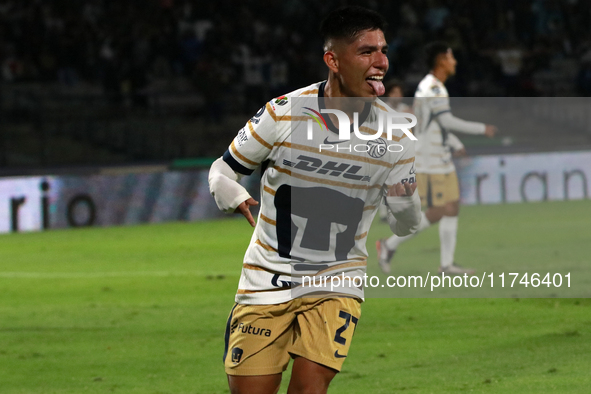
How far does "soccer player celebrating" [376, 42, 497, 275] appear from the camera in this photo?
9.23 meters

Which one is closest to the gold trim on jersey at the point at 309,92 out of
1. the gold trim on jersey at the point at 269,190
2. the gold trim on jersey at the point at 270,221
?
the gold trim on jersey at the point at 269,190

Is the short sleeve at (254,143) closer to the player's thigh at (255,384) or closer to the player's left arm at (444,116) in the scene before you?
the player's thigh at (255,384)

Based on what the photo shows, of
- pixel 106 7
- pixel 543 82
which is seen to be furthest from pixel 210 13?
pixel 543 82

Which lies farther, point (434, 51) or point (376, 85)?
point (434, 51)

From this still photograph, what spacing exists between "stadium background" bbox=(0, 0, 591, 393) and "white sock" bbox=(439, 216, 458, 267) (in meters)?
0.62

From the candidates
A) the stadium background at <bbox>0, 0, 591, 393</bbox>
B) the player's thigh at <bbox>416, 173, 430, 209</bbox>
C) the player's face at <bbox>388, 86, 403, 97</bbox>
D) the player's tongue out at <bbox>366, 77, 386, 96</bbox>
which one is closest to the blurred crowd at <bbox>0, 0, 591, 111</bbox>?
the stadium background at <bbox>0, 0, 591, 393</bbox>

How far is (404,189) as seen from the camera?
362cm

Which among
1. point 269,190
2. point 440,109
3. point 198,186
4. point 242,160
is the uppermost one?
point 440,109

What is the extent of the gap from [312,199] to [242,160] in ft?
1.00

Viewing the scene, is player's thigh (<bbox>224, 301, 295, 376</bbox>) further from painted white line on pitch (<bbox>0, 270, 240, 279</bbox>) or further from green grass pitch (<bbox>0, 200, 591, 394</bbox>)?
painted white line on pitch (<bbox>0, 270, 240, 279</bbox>)

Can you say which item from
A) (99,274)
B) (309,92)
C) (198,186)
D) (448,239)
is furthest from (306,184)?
(198,186)

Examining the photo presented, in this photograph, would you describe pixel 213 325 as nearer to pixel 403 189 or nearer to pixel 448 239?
pixel 448 239

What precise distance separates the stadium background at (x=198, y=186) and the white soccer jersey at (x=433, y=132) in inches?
46.2

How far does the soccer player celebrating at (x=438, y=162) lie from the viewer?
363 inches
